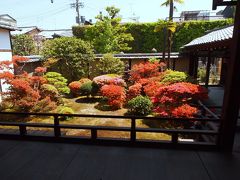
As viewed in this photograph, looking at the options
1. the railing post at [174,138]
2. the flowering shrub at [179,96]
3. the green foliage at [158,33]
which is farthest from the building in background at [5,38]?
the railing post at [174,138]

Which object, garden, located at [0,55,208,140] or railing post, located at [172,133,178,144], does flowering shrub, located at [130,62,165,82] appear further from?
railing post, located at [172,133,178,144]

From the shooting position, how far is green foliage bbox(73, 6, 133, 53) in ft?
64.6

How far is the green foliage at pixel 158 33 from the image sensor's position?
2144 cm

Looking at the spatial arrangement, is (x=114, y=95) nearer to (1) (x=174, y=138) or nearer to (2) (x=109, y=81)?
(2) (x=109, y=81)

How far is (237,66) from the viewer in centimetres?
384

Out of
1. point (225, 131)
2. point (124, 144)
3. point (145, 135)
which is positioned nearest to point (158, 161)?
point (124, 144)

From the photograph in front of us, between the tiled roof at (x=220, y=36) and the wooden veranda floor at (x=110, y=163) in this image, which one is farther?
the tiled roof at (x=220, y=36)

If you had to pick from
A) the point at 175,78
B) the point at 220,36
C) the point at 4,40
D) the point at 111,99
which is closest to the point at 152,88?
the point at 175,78

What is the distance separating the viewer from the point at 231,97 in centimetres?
401

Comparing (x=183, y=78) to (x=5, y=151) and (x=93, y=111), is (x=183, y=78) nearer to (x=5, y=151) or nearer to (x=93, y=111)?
(x=93, y=111)

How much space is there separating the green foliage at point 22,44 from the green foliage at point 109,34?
272 inches

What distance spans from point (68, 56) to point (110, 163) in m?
11.9

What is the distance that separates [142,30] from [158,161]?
66.6 feet

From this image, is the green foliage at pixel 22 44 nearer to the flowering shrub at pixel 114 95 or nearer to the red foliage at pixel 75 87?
the red foliage at pixel 75 87
